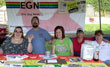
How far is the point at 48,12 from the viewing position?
18.6ft

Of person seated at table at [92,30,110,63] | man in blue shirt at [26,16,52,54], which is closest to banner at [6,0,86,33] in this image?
man in blue shirt at [26,16,52,54]

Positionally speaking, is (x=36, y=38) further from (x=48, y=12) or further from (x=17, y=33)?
(x=48, y=12)

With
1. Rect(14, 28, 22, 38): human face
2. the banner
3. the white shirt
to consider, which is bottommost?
the white shirt

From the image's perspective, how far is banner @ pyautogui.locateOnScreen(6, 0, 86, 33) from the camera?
219 inches

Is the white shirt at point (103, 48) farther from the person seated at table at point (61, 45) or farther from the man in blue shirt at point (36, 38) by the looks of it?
the man in blue shirt at point (36, 38)

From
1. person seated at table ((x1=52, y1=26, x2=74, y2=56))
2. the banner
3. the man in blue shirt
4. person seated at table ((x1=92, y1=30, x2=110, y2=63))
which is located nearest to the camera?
person seated at table ((x1=52, y1=26, x2=74, y2=56))

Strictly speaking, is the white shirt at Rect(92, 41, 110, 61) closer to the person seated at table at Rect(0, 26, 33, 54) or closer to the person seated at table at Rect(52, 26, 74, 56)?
Result: the person seated at table at Rect(52, 26, 74, 56)

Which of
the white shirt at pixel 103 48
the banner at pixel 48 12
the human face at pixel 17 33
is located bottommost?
the white shirt at pixel 103 48

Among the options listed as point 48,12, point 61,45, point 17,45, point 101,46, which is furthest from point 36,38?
point 48,12

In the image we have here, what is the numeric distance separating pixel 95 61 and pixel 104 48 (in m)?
0.72

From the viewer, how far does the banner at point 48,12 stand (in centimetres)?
557

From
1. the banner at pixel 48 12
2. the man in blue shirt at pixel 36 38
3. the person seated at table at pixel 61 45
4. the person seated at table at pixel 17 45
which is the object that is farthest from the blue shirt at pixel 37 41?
the banner at pixel 48 12

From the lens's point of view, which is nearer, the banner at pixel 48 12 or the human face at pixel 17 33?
the human face at pixel 17 33

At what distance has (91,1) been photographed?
1305 centimetres
